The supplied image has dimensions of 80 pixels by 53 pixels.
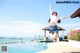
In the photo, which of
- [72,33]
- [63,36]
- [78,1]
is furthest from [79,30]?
[63,36]

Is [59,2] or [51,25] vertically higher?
[59,2]

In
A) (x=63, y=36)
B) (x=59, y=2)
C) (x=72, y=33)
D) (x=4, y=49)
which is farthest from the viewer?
(x=63, y=36)

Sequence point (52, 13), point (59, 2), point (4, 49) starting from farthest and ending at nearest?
1. point (59, 2)
2. point (4, 49)
3. point (52, 13)

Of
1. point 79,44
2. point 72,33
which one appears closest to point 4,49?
point 79,44

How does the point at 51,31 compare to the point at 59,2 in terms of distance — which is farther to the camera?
the point at 59,2

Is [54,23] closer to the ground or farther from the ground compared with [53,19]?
closer to the ground

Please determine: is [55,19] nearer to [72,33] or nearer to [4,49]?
[4,49]

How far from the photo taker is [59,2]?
8.16 metres

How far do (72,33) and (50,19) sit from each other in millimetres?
15652

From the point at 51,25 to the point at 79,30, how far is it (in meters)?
12.4

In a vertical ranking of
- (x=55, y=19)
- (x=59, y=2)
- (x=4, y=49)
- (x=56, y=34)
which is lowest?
(x=4, y=49)

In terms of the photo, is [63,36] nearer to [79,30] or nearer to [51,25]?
[79,30]

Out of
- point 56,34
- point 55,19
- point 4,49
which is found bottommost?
point 4,49

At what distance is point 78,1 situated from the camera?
8289 millimetres
